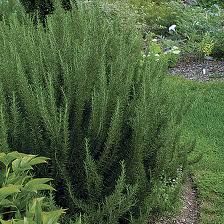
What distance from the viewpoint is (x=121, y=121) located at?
3475 millimetres

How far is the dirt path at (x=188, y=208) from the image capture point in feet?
13.6

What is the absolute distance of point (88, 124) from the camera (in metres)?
3.54

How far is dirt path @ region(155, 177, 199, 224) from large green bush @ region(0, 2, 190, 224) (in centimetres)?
34

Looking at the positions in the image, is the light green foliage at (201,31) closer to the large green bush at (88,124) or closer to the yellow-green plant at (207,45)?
the yellow-green plant at (207,45)

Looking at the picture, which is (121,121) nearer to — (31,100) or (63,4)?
(31,100)

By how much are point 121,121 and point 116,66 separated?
438 mm

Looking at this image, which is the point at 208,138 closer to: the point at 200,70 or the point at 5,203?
the point at 200,70

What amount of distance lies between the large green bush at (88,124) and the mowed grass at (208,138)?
26.9 inches

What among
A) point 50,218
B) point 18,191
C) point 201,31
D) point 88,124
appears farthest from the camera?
point 201,31

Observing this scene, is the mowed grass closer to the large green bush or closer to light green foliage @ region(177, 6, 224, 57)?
the large green bush

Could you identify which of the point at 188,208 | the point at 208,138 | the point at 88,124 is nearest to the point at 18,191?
the point at 88,124

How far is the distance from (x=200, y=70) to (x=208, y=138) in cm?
231

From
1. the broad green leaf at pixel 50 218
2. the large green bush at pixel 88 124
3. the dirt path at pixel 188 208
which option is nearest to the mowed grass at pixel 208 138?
the dirt path at pixel 188 208

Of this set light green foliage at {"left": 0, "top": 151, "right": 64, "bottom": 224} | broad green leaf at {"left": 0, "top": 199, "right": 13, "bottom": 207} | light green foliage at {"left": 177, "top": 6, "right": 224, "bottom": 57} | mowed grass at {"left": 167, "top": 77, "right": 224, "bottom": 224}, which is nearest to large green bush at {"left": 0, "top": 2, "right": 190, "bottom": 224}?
mowed grass at {"left": 167, "top": 77, "right": 224, "bottom": 224}
